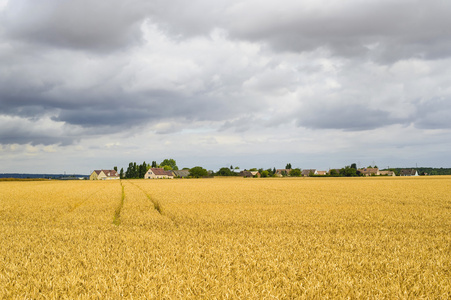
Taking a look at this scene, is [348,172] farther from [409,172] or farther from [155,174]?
[409,172]

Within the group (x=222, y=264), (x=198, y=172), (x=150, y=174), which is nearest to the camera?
(x=222, y=264)

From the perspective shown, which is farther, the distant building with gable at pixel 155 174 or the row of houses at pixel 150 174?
the row of houses at pixel 150 174

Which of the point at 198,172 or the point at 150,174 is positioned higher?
the point at 198,172

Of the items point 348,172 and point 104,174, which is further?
point 104,174

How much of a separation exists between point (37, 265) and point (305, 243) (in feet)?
20.5

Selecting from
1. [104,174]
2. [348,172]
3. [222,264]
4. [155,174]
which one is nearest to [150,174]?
[155,174]

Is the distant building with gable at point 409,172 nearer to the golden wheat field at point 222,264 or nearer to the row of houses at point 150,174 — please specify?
the row of houses at point 150,174

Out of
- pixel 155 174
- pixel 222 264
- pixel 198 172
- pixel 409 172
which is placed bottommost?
pixel 409 172

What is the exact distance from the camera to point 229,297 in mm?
4531

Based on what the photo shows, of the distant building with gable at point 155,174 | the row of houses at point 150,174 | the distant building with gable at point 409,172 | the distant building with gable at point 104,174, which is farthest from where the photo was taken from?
the distant building with gable at point 409,172

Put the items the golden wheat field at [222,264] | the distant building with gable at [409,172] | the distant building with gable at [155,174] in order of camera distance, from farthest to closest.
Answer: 1. the distant building with gable at [409,172]
2. the distant building with gable at [155,174]
3. the golden wheat field at [222,264]

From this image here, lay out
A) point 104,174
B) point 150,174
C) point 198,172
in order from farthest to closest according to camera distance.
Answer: point 104,174 → point 150,174 → point 198,172

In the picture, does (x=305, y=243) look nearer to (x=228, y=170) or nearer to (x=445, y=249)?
(x=445, y=249)

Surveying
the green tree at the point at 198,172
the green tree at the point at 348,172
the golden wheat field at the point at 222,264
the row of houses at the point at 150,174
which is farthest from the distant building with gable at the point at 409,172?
the golden wheat field at the point at 222,264
